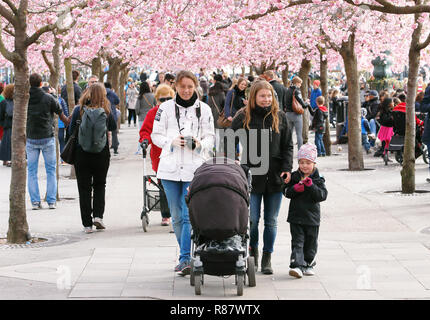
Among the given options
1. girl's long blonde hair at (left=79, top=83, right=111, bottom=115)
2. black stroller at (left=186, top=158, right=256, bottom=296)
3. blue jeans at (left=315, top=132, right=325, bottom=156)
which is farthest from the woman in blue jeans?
blue jeans at (left=315, top=132, right=325, bottom=156)

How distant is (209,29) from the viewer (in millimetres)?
16391

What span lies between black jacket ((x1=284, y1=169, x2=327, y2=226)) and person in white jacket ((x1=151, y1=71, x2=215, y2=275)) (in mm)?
894

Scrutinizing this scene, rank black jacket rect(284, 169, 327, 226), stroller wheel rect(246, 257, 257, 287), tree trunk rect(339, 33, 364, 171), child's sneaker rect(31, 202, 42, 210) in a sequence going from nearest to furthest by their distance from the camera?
stroller wheel rect(246, 257, 257, 287), black jacket rect(284, 169, 327, 226), child's sneaker rect(31, 202, 42, 210), tree trunk rect(339, 33, 364, 171)

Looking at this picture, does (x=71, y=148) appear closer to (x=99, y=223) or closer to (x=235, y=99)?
(x=99, y=223)

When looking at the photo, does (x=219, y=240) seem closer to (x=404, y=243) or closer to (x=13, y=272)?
(x=13, y=272)

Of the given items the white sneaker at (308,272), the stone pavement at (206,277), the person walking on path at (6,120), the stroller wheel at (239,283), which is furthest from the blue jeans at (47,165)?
the stroller wheel at (239,283)

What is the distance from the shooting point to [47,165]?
45.6 feet

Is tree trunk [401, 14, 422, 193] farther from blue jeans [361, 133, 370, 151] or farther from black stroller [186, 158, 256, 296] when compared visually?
blue jeans [361, 133, 370, 151]

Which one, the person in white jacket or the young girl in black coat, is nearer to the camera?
the young girl in black coat

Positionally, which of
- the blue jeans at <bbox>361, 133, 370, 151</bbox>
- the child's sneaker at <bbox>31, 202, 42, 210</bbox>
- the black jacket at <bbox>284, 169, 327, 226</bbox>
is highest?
the black jacket at <bbox>284, 169, 327, 226</bbox>

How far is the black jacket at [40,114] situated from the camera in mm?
13656

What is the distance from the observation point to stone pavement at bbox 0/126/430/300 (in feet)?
25.2

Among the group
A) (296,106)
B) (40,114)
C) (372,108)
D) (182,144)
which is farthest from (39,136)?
(372,108)
